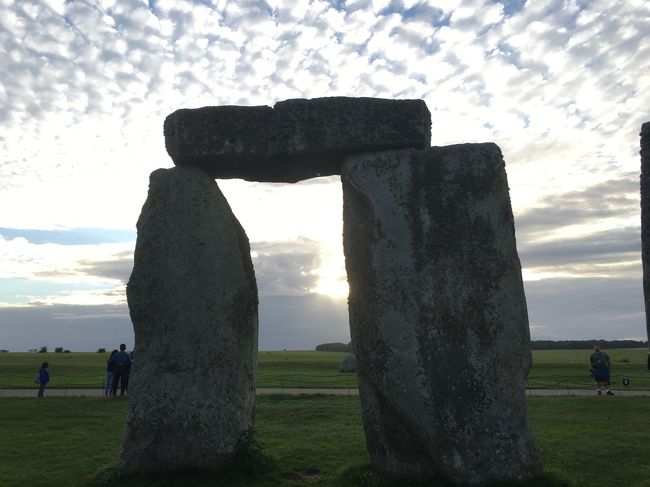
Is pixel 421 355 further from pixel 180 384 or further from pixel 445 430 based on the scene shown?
pixel 180 384

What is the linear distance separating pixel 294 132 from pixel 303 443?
18.3 feet

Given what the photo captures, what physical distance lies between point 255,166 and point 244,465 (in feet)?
14.0

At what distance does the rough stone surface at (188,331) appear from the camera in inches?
300

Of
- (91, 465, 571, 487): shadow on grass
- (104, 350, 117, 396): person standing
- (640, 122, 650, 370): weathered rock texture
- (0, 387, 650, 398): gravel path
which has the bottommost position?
(91, 465, 571, 487): shadow on grass

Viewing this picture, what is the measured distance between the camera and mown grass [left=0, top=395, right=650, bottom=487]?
7.57m

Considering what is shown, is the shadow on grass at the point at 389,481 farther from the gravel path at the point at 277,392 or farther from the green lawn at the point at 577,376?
the green lawn at the point at 577,376

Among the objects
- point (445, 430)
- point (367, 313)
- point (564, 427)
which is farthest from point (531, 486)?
point (564, 427)

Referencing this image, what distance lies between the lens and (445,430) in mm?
6801

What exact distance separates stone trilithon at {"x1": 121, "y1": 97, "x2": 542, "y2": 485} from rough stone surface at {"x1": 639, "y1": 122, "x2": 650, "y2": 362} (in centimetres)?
298

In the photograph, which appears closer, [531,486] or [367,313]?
[531,486]

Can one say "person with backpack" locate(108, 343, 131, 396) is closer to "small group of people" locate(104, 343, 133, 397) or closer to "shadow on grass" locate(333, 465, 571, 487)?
"small group of people" locate(104, 343, 133, 397)

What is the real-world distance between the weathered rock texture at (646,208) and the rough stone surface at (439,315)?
9.79 feet

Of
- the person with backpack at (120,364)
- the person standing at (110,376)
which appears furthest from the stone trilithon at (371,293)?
the person standing at (110,376)

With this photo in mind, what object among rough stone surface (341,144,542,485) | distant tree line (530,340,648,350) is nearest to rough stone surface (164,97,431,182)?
rough stone surface (341,144,542,485)
